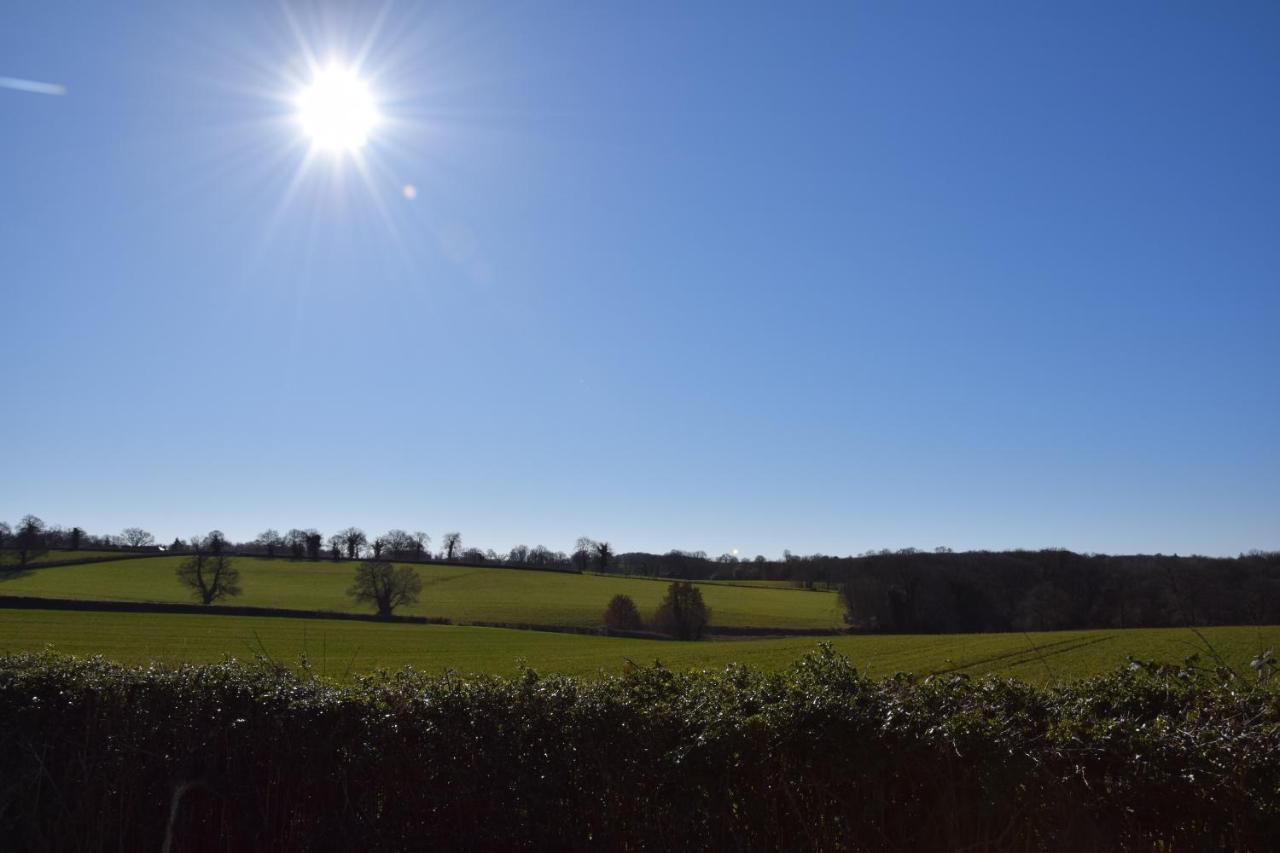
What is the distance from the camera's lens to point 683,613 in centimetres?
5700

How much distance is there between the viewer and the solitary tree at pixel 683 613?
57000 millimetres

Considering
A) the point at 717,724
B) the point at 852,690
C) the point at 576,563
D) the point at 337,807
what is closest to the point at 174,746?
the point at 337,807

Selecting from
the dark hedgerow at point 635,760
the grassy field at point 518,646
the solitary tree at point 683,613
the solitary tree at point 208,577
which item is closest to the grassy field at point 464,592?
the solitary tree at point 208,577

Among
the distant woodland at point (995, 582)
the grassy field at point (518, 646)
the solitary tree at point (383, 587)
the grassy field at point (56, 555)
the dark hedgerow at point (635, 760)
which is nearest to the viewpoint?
the dark hedgerow at point (635, 760)

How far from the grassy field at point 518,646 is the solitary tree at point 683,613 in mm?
5798

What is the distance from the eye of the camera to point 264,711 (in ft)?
18.4

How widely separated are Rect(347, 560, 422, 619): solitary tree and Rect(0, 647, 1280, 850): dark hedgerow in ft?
185

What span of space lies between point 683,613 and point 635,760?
5343 centimetres

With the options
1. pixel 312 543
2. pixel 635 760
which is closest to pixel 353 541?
pixel 312 543

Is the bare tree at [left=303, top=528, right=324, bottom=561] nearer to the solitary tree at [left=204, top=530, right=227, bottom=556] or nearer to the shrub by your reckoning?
the solitary tree at [left=204, top=530, right=227, bottom=556]

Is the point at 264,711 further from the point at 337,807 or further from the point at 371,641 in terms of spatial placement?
the point at 371,641

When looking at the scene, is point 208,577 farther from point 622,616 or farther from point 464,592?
point 622,616

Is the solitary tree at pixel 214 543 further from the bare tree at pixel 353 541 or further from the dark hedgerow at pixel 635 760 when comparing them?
the dark hedgerow at pixel 635 760

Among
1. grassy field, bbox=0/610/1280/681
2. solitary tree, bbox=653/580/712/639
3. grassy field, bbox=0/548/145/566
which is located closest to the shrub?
solitary tree, bbox=653/580/712/639
